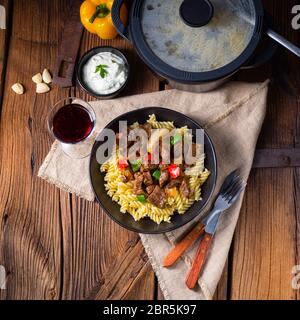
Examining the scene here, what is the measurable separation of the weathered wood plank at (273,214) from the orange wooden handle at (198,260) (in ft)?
0.56

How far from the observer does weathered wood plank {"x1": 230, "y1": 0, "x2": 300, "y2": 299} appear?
2254 millimetres

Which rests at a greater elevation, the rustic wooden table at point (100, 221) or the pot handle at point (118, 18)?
the pot handle at point (118, 18)

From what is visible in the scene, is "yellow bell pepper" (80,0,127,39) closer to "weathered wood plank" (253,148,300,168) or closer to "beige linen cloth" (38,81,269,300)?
"beige linen cloth" (38,81,269,300)

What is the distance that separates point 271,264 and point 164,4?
47.6 inches

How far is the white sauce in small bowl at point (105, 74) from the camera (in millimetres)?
2217

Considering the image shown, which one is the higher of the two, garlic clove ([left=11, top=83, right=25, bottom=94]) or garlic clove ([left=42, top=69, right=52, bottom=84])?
garlic clove ([left=42, top=69, right=52, bottom=84])

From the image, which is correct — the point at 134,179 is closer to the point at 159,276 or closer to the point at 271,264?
the point at 159,276

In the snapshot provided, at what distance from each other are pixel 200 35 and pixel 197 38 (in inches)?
0.6

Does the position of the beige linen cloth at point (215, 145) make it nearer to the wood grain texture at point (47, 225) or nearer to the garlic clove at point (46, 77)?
the wood grain texture at point (47, 225)

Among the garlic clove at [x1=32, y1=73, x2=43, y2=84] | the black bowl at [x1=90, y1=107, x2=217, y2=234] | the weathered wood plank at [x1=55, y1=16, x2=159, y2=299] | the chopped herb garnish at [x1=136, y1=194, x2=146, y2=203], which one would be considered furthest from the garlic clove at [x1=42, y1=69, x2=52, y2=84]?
the chopped herb garnish at [x1=136, y1=194, x2=146, y2=203]

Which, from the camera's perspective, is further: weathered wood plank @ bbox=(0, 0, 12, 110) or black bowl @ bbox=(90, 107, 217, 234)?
weathered wood plank @ bbox=(0, 0, 12, 110)

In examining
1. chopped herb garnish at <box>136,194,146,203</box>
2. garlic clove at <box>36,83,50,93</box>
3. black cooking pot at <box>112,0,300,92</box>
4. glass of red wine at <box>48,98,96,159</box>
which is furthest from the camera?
garlic clove at <box>36,83,50,93</box>

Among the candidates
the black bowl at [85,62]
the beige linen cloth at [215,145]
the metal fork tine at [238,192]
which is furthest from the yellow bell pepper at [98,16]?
the metal fork tine at [238,192]

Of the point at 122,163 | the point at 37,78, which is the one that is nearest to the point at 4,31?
the point at 37,78
